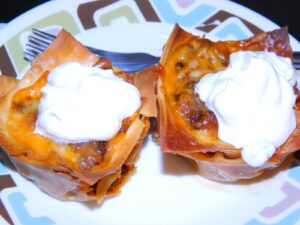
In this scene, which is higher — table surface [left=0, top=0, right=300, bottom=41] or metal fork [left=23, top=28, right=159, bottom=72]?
metal fork [left=23, top=28, right=159, bottom=72]

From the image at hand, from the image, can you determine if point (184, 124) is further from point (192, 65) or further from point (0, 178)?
point (0, 178)

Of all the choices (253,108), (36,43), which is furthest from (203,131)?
(36,43)

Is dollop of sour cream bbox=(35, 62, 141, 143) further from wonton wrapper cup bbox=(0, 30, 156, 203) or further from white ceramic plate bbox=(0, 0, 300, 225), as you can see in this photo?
white ceramic plate bbox=(0, 0, 300, 225)

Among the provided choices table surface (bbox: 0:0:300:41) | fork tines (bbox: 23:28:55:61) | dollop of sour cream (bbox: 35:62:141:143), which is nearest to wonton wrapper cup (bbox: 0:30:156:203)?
dollop of sour cream (bbox: 35:62:141:143)

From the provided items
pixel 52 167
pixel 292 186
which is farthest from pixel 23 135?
pixel 292 186

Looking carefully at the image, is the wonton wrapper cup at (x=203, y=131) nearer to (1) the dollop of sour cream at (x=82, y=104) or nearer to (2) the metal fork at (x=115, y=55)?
(1) the dollop of sour cream at (x=82, y=104)

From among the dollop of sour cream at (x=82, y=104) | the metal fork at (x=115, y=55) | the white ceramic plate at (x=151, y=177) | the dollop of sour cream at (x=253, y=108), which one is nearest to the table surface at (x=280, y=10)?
the white ceramic plate at (x=151, y=177)

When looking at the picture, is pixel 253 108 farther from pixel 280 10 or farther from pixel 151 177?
pixel 280 10
